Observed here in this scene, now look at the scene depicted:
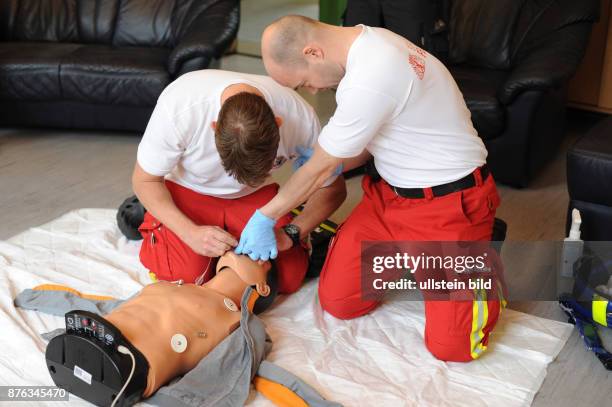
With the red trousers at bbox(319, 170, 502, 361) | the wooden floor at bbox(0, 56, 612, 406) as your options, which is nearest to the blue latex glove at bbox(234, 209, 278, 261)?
the red trousers at bbox(319, 170, 502, 361)

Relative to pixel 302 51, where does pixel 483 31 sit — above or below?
below

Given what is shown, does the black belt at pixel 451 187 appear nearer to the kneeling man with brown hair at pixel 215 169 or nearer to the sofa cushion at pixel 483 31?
the kneeling man with brown hair at pixel 215 169

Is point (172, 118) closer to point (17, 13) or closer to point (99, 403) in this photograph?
point (99, 403)

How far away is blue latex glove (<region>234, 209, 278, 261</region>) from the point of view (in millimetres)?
1997

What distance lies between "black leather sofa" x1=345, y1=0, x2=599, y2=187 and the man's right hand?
1.40 m

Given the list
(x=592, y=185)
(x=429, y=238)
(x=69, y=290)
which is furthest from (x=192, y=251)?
(x=592, y=185)

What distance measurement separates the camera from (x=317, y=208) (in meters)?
2.24

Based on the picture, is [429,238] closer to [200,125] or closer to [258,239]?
[258,239]

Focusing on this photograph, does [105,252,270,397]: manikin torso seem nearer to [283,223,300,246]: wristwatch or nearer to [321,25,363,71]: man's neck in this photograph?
[283,223,300,246]: wristwatch

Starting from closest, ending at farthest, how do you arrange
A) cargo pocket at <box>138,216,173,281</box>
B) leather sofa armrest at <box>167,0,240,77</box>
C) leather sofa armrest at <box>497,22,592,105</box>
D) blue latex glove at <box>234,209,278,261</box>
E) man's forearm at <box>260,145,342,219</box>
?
man's forearm at <box>260,145,342,219</box> < blue latex glove at <box>234,209,278,261</box> < cargo pocket at <box>138,216,173,281</box> < leather sofa armrest at <box>497,22,592,105</box> < leather sofa armrest at <box>167,0,240,77</box>

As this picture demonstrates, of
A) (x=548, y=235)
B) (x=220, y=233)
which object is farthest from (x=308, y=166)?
(x=548, y=235)

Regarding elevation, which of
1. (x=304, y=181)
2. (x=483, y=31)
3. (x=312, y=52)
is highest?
(x=312, y=52)

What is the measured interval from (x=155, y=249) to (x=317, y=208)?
521mm

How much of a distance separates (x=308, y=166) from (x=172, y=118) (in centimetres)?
41
